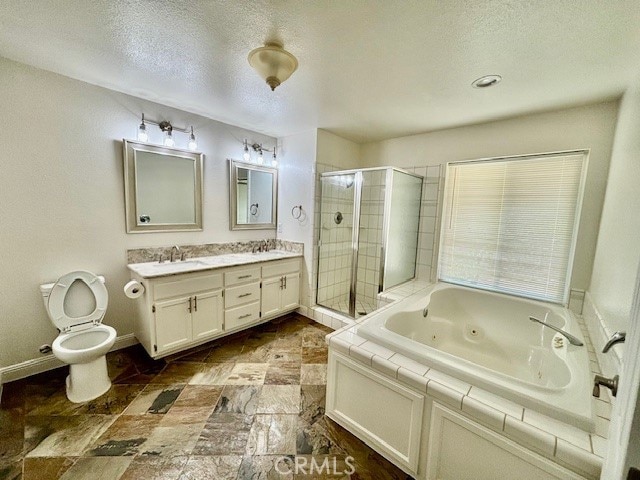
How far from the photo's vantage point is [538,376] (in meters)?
1.91

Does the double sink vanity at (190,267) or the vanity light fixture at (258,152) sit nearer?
the double sink vanity at (190,267)

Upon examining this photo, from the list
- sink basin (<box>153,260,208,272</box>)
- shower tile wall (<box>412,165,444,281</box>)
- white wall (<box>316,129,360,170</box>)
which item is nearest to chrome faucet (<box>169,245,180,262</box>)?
sink basin (<box>153,260,208,272</box>)

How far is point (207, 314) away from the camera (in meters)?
2.42

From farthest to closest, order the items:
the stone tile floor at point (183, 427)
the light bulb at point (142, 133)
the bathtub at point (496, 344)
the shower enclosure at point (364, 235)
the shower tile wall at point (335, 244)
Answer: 1. the shower tile wall at point (335, 244)
2. the shower enclosure at point (364, 235)
3. the light bulb at point (142, 133)
4. the stone tile floor at point (183, 427)
5. the bathtub at point (496, 344)

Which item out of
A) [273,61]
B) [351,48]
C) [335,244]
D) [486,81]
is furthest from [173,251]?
[486,81]

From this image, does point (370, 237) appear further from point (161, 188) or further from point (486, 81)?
point (161, 188)

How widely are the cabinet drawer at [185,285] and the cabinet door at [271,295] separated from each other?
1.83 ft

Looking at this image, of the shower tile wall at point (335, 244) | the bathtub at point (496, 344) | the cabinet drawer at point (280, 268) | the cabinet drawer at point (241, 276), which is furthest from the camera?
the shower tile wall at point (335, 244)

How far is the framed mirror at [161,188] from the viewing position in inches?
91.2

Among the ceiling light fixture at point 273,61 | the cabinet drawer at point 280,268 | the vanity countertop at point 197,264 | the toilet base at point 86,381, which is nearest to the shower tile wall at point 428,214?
the cabinet drawer at point 280,268

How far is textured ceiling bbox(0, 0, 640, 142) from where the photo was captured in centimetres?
120

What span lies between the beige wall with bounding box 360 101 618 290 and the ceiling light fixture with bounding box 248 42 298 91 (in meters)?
2.02

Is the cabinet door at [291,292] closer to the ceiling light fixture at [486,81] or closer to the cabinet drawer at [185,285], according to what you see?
the cabinet drawer at [185,285]

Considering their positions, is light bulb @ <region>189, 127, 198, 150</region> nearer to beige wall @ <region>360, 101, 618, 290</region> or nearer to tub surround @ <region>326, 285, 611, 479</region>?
tub surround @ <region>326, 285, 611, 479</region>
